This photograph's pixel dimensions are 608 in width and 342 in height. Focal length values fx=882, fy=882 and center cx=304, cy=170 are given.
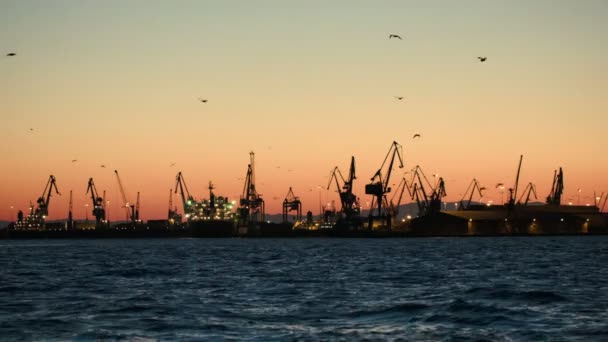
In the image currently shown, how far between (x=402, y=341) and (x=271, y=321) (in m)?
7.18

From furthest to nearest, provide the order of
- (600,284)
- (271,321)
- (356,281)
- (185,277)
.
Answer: (185,277) → (356,281) → (600,284) → (271,321)

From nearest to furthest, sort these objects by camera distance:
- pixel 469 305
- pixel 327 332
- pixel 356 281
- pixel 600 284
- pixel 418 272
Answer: pixel 327 332
pixel 469 305
pixel 600 284
pixel 356 281
pixel 418 272

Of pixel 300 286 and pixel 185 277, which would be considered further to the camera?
pixel 185 277

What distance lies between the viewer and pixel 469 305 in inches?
1631

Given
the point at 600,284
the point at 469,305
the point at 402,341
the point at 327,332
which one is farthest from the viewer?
the point at 600,284

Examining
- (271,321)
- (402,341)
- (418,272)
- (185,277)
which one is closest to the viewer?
(402,341)

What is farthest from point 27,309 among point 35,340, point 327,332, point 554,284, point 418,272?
point 418,272

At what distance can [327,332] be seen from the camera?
32.9 m

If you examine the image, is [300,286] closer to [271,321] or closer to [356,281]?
[356,281]

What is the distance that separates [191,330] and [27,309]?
12050 millimetres

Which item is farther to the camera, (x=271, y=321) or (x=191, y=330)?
(x=271, y=321)

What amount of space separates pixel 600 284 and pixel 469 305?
58.3 feet

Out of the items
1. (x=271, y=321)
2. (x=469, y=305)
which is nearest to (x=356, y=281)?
(x=469, y=305)

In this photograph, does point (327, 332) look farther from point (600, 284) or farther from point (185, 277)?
point (185, 277)
